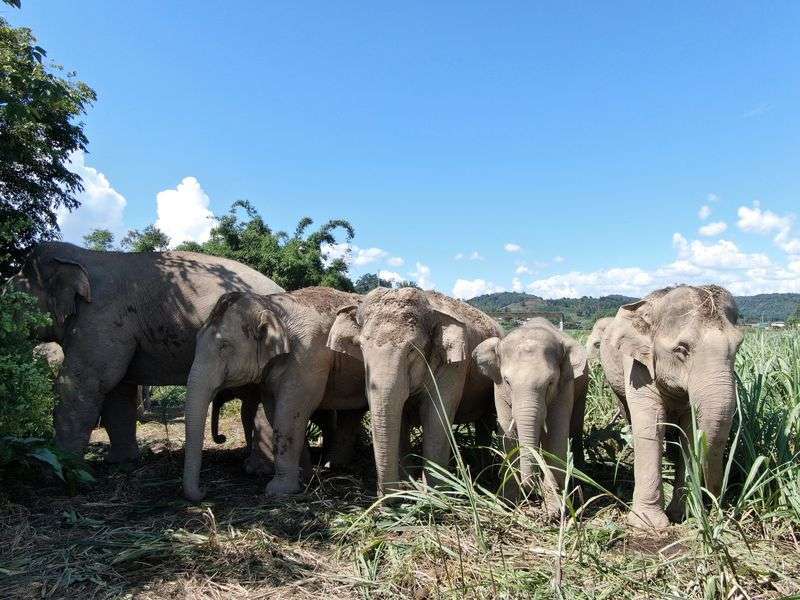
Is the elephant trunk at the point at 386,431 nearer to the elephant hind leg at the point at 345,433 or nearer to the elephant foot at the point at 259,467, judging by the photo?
the elephant foot at the point at 259,467

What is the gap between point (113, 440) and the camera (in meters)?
6.96

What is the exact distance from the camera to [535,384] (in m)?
4.13

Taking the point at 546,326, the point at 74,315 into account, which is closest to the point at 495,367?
the point at 546,326

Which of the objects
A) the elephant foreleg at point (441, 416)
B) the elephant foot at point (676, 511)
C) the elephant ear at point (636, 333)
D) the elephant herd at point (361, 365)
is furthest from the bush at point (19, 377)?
the elephant foot at point (676, 511)

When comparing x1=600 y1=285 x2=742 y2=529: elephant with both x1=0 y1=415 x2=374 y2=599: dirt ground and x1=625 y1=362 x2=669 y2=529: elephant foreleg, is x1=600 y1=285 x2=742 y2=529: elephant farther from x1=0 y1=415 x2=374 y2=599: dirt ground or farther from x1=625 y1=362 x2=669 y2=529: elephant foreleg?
x1=0 y1=415 x2=374 y2=599: dirt ground

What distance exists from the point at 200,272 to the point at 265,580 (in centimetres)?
420

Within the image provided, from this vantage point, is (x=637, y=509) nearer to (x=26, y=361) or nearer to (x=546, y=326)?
(x=546, y=326)

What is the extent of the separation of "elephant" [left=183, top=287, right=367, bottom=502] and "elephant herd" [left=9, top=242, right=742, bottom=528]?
Result: 0.04ft

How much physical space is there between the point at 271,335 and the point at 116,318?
7.12ft

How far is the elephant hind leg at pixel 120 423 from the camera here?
6.88 m

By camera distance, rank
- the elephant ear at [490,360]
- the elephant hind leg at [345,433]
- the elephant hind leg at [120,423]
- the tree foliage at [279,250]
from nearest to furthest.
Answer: the elephant ear at [490,360]
the elephant hind leg at [345,433]
the elephant hind leg at [120,423]
the tree foliage at [279,250]

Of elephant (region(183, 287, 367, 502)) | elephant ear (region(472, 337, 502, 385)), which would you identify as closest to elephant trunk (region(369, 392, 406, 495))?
elephant ear (region(472, 337, 502, 385))

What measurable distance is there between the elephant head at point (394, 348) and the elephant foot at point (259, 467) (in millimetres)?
1781

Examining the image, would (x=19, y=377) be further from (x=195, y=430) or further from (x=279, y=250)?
(x=279, y=250)
